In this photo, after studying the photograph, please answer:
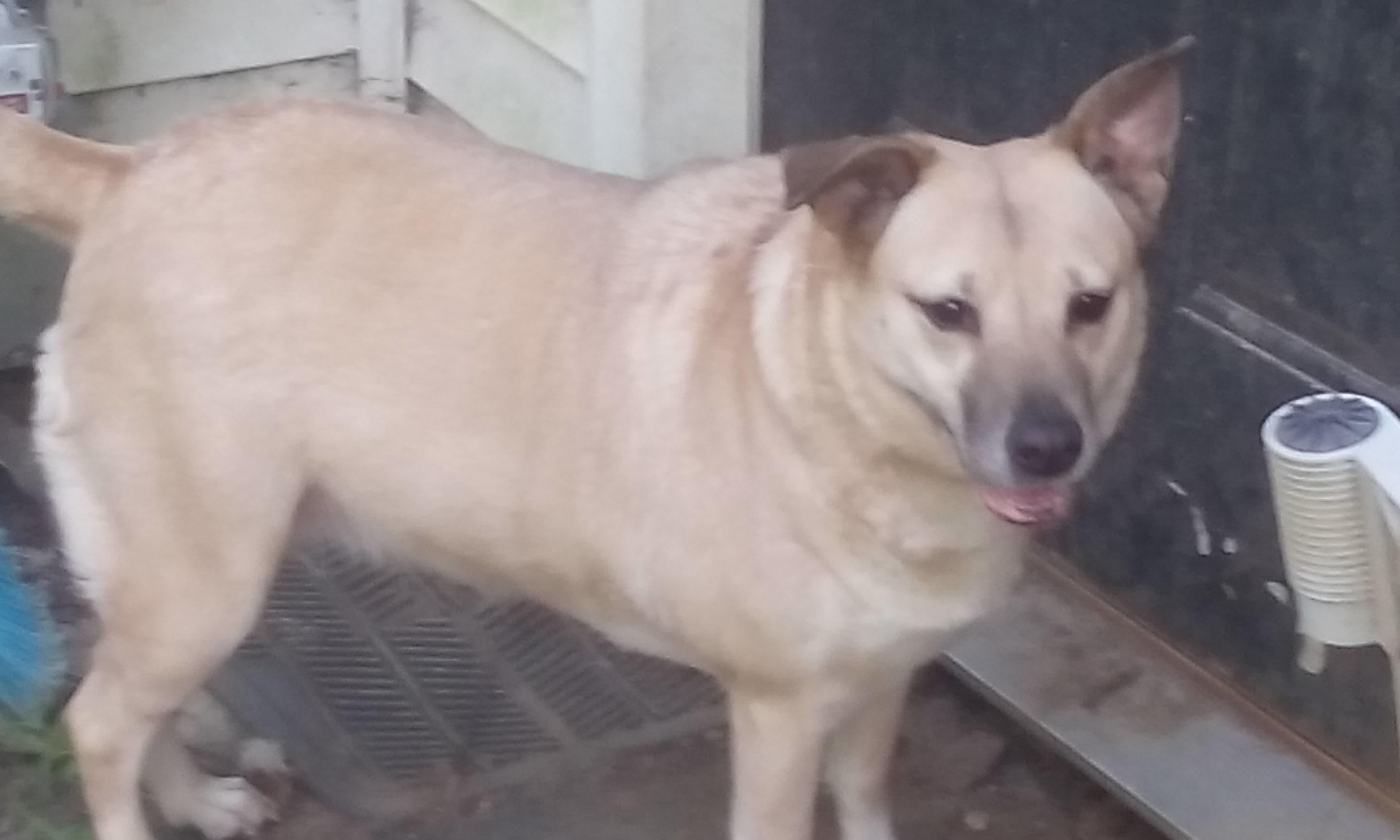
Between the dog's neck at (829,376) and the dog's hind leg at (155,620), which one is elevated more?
the dog's neck at (829,376)

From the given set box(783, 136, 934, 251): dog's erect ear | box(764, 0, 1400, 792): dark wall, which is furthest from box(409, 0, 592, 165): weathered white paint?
box(783, 136, 934, 251): dog's erect ear

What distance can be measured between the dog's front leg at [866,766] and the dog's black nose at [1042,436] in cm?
67

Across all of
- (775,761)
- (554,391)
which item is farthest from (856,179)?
(775,761)

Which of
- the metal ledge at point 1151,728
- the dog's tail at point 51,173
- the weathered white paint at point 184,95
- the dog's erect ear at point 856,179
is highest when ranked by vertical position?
the dog's erect ear at point 856,179

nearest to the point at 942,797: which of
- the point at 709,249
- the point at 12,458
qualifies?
the point at 709,249

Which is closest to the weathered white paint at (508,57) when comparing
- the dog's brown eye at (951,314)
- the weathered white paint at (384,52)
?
the weathered white paint at (384,52)

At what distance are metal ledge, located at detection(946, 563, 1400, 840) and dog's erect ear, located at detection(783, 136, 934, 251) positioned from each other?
2.66ft

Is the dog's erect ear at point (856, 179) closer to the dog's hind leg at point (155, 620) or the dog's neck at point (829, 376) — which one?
the dog's neck at point (829, 376)

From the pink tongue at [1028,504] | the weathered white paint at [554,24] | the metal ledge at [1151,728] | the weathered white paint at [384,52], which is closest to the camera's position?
the pink tongue at [1028,504]

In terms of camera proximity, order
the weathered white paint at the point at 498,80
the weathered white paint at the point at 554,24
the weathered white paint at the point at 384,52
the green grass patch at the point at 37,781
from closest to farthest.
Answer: the green grass patch at the point at 37,781 < the weathered white paint at the point at 554,24 < the weathered white paint at the point at 498,80 < the weathered white paint at the point at 384,52

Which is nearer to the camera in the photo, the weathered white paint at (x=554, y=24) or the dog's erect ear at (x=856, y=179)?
the dog's erect ear at (x=856, y=179)

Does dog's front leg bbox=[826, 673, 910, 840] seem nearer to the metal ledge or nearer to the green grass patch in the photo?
the metal ledge

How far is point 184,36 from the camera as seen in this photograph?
3.77 meters

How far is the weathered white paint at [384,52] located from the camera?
391cm
